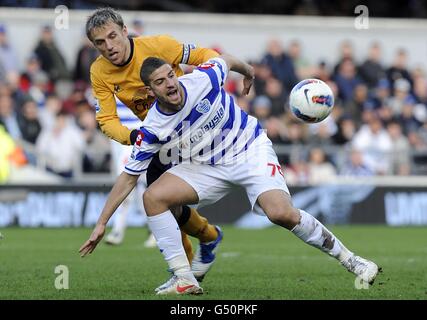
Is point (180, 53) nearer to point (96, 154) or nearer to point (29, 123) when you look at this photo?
point (96, 154)

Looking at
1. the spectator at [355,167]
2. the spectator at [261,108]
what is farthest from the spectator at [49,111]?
the spectator at [355,167]

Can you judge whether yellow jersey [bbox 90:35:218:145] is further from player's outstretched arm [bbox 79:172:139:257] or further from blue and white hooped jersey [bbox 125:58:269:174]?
player's outstretched arm [bbox 79:172:139:257]

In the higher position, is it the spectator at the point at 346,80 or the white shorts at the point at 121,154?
the spectator at the point at 346,80

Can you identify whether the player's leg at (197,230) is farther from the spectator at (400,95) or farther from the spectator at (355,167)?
the spectator at (400,95)

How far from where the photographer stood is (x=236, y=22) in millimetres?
22969

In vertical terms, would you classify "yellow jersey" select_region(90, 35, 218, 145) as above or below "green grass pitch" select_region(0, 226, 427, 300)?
above

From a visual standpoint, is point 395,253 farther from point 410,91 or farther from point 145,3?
point 145,3

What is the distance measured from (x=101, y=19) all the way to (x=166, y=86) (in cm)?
101

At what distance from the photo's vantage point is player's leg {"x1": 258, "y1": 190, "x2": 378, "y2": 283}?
7871mm

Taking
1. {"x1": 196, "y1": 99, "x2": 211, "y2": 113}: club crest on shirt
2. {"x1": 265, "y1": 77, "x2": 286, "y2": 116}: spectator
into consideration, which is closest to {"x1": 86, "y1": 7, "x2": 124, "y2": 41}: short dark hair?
{"x1": 196, "y1": 99, "x2": 211, "y2": 113}: club crest on shirt

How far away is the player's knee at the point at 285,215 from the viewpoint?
7.84 metres

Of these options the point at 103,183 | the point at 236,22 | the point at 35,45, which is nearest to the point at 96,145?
the point at 103,183

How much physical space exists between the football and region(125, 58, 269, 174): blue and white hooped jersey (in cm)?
37

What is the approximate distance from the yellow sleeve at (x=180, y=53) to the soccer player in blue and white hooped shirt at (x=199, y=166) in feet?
1.20
